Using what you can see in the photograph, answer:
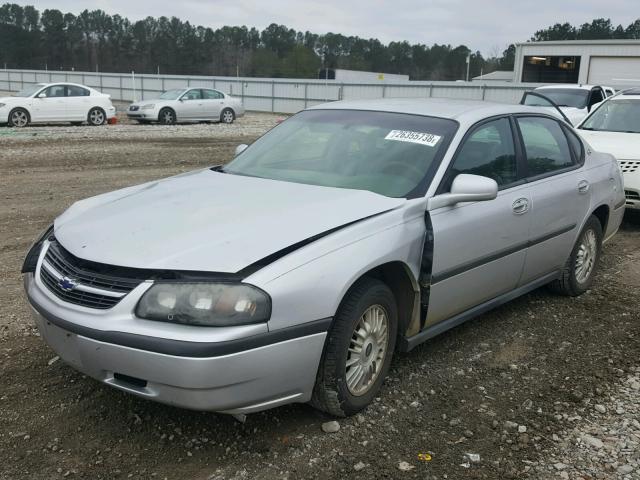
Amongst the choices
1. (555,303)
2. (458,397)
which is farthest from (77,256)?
(555,303)

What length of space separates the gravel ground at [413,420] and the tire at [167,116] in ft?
62.2

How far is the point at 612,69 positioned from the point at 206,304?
135ft

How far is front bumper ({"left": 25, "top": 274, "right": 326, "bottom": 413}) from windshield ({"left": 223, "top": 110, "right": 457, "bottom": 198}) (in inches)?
49.2

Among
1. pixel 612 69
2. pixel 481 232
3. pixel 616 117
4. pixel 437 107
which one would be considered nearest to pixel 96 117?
pixel 616 117

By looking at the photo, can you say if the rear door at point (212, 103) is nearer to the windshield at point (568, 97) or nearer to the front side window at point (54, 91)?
the front side window at point (54, 91)

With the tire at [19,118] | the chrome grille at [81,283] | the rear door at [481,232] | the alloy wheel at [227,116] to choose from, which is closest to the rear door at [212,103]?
the alloy wheel at [227,116]

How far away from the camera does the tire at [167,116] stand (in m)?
23.1

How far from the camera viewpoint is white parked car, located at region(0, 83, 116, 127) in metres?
19.0

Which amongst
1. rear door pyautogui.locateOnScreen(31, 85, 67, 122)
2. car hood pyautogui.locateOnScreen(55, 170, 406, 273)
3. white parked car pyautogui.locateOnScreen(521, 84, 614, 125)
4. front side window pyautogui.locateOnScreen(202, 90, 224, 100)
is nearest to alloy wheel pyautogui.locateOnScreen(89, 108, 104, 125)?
rear door pyautogui.locateOnScreen(31, 85, 67, 122)

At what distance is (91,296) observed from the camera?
284 centimetres

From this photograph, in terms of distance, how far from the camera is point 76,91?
802 inches

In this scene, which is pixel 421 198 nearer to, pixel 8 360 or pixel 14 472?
pixel 14 472

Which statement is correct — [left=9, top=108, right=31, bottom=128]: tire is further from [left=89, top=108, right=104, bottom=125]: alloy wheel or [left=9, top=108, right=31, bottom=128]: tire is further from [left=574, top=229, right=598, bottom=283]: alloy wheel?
[left=574, top=229, right=598, bottom=283]: alloy wheel

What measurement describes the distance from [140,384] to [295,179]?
66.1 inches
